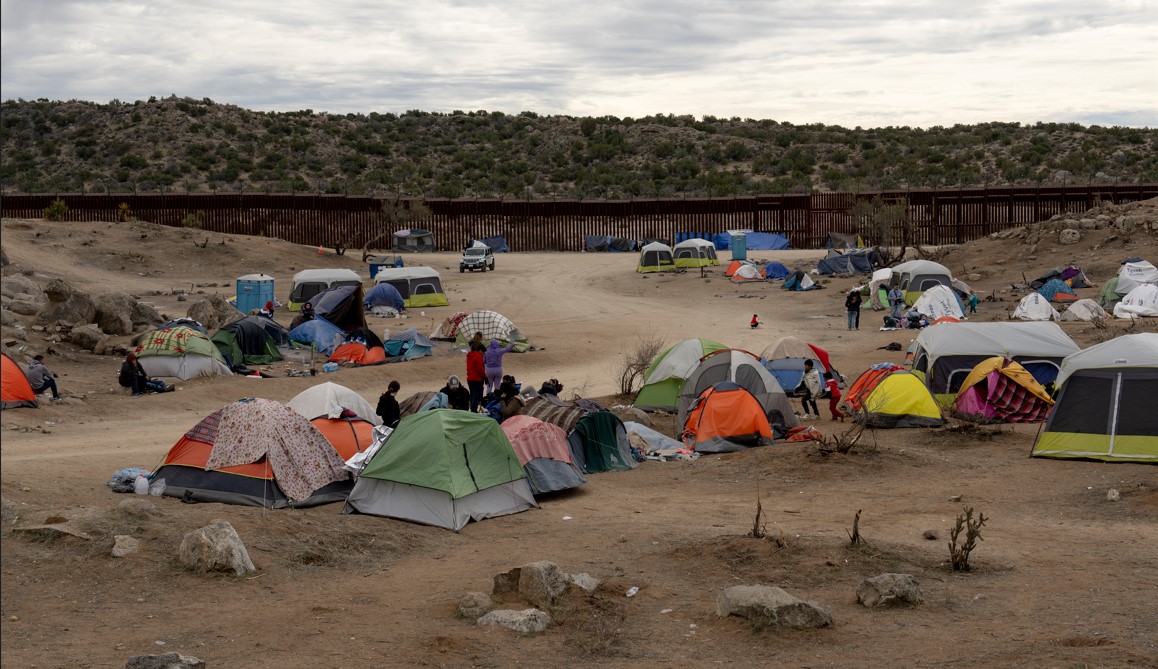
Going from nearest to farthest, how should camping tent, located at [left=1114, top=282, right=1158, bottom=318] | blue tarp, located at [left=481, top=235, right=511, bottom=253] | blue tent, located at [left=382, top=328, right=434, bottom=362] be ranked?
1. blue tent, located at [left=382, top=328, right=434, bottom=362]
2. camping tent, located at [left=1114, top=282, right=1158, bottom=318]
3. blue tarp, located at [left=481, top=235, right=511, bottom=253]

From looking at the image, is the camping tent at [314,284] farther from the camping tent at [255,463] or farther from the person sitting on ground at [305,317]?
the camping tent at [255,463]

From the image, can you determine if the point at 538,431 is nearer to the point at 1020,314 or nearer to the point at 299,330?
the point at 299,330

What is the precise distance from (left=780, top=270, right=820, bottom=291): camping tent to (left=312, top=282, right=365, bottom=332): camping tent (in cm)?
1779

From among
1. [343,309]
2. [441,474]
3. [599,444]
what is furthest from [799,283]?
[441,474]

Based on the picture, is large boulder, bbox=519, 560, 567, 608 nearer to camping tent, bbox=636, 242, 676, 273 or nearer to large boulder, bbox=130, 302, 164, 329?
large boulder, bbox=130, 302, 164, 329

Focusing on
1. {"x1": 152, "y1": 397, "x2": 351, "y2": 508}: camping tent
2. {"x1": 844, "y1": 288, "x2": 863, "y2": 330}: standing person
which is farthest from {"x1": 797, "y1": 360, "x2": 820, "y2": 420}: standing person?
{"x1": 844, "y1": 288, "x2": 863, "y2": 330}: standing person

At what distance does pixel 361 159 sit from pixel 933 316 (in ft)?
199

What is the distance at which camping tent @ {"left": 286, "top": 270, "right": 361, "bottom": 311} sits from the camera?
36.3 meters

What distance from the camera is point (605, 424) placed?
17.5 m

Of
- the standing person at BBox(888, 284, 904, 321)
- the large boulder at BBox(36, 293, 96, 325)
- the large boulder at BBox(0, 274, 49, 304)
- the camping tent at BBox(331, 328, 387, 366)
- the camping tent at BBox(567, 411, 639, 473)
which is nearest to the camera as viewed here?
the camping tent at BBox(567, 411, 639, 473)

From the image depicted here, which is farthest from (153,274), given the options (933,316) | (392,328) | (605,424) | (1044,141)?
(1044,141)

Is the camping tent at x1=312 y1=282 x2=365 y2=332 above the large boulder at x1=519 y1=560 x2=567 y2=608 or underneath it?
above

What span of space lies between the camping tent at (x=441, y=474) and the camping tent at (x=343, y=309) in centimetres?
1497

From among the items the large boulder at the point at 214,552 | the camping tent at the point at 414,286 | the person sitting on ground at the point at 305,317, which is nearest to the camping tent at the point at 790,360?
the person sitting on ground at the point at 305,317
